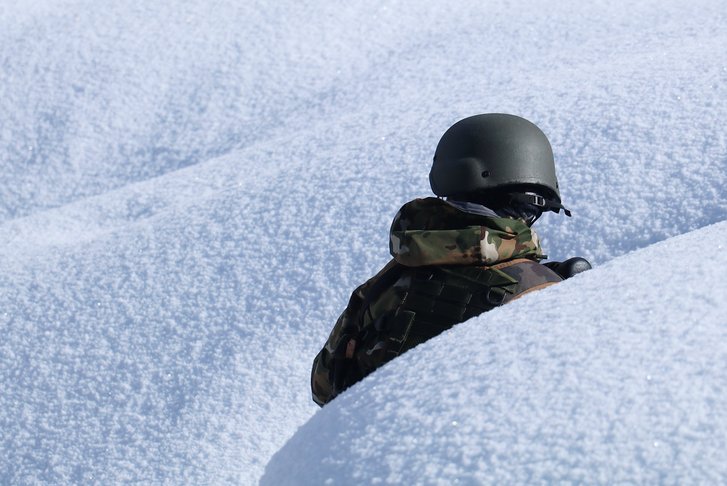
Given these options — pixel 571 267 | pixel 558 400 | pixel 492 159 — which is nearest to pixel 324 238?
pixel 492 159

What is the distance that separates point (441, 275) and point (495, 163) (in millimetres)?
341

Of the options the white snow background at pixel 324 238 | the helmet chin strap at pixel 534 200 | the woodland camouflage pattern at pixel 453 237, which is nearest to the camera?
the white snow background at pixel 324 238

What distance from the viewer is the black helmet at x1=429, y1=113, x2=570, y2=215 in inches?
76.3

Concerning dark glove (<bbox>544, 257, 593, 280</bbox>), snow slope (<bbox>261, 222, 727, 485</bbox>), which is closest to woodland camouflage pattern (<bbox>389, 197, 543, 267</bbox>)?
dark glove (<bbox>544, 257, 593, 280</bbox>)

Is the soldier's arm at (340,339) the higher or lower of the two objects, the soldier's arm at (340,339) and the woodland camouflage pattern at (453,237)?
the lower

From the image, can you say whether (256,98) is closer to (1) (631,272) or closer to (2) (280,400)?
(2) (280,400)

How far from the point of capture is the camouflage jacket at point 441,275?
1674 millimetres

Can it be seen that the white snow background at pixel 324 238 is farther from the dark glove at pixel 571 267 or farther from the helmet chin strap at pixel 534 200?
the helmet chin strap at pixel 534 200

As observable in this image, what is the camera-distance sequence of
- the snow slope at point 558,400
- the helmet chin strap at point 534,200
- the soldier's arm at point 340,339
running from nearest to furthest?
1. the snow slope at point 558,400
2. the soldier's arm at point 340,339
3. the helmet chin strap at point 534,200

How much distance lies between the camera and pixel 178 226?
3156mm

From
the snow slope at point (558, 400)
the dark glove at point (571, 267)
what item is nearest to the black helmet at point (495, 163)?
the dark glove at point (571, 267)

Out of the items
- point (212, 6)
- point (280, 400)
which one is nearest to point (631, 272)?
point (280, 400)

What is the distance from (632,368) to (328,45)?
12.9 feet

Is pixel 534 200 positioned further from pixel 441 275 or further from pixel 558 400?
pixel 558 400
